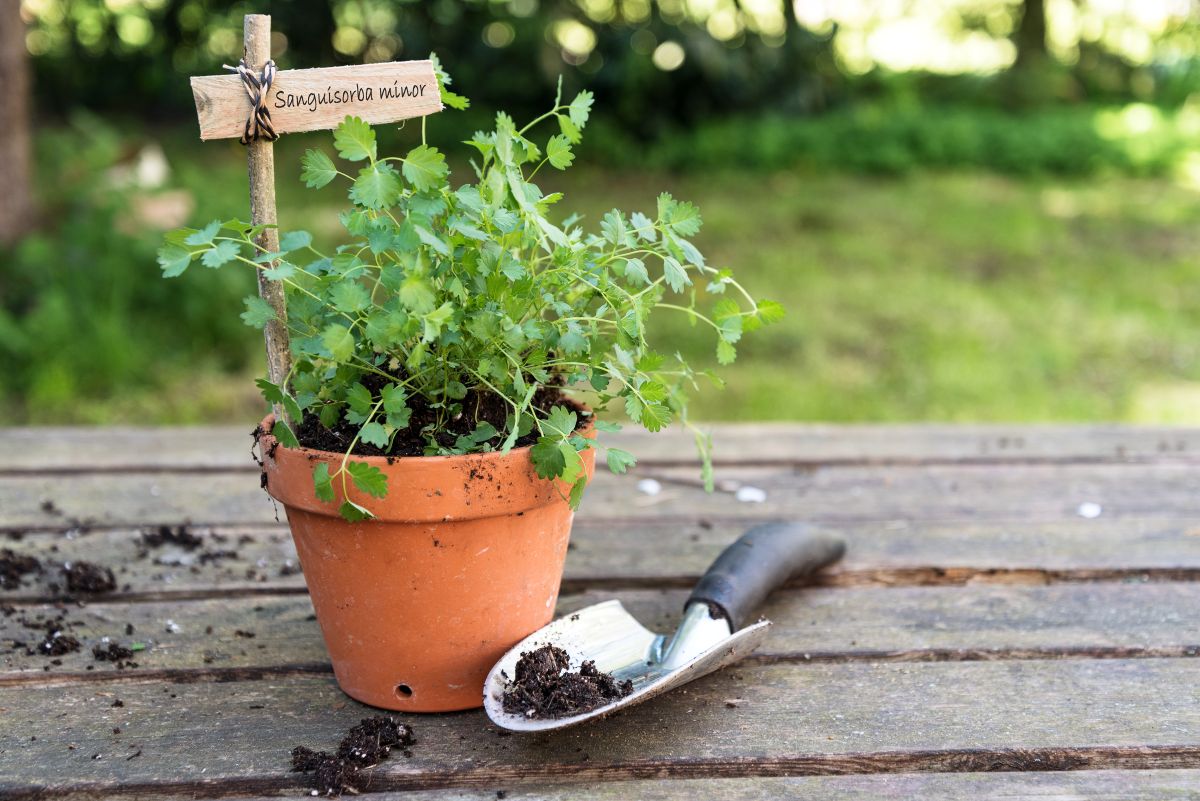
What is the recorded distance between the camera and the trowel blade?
1166 millimetres

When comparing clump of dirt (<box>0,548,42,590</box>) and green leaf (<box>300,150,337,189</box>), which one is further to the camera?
clump of dirt (<box>0,548,42,590</box>)

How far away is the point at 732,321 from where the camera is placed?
1.34 metres

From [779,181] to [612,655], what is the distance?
21.7ft

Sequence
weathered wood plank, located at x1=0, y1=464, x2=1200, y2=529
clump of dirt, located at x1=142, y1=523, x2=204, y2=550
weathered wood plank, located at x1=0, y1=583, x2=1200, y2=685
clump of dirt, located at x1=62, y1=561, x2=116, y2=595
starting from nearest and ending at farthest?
weathered wood plank, located at x1=0, y1=583, x2=1200, y2=685, clump of dirt, located at x1=62, y1=561, x2=116, y2=595, clump of dirt, located at x1=142, y1=523, x2=204, y2=550, weathered wood plank, located at x1=0, y1=464, x2=1200, y2=529

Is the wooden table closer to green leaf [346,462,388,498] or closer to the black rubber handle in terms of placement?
the black rubber handle

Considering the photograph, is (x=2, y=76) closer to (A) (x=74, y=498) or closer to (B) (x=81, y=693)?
(A) (x=74, y=498)

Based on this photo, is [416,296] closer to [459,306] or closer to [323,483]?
[459,306]

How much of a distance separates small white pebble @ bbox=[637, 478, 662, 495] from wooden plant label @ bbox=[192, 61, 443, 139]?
0.93 metres

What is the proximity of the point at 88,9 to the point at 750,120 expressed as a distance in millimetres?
5795

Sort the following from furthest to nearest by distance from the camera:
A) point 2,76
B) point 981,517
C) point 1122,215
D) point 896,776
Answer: point 1122,215
point 2,76
point 981,517
point 896,776

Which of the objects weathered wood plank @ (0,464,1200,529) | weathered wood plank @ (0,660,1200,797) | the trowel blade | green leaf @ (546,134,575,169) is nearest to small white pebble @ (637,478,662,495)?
weathered wood plank @ (0,464,1200,529)

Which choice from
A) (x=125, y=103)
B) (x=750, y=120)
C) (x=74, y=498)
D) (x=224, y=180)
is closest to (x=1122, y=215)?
(x=750, y=120)

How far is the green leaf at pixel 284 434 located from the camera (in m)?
1.20

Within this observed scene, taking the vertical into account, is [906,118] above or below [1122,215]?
above
